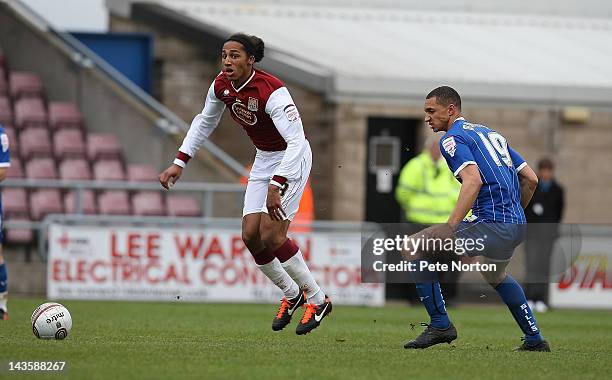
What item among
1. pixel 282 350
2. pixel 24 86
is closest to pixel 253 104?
pixel 282 350

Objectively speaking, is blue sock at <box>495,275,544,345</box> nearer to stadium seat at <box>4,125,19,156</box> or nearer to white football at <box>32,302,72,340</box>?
white football at <box>32,302,72,340</box>

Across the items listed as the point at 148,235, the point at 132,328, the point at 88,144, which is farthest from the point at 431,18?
the point at 132,328

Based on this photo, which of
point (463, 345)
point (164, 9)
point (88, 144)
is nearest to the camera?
point (463, 345)

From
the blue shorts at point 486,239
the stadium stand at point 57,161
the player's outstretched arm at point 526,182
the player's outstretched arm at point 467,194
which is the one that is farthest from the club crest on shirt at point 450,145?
the stadium stand at point 57,161

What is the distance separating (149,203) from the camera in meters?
19.2

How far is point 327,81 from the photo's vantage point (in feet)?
68.3

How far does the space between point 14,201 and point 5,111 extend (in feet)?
8.66

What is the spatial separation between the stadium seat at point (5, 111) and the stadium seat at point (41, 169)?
104 cm

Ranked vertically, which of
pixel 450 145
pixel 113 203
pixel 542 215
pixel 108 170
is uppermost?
pixel 450 145

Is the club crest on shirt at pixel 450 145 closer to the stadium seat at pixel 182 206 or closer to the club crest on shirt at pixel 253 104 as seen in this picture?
the club crest on shirt at pixel 253 104

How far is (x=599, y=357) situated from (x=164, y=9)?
49.2 ft

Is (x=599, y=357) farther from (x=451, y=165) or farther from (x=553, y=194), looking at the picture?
(x=553, y=194)

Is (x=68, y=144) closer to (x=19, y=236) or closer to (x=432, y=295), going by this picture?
(x=19, y=236)

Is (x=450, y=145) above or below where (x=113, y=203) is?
above
